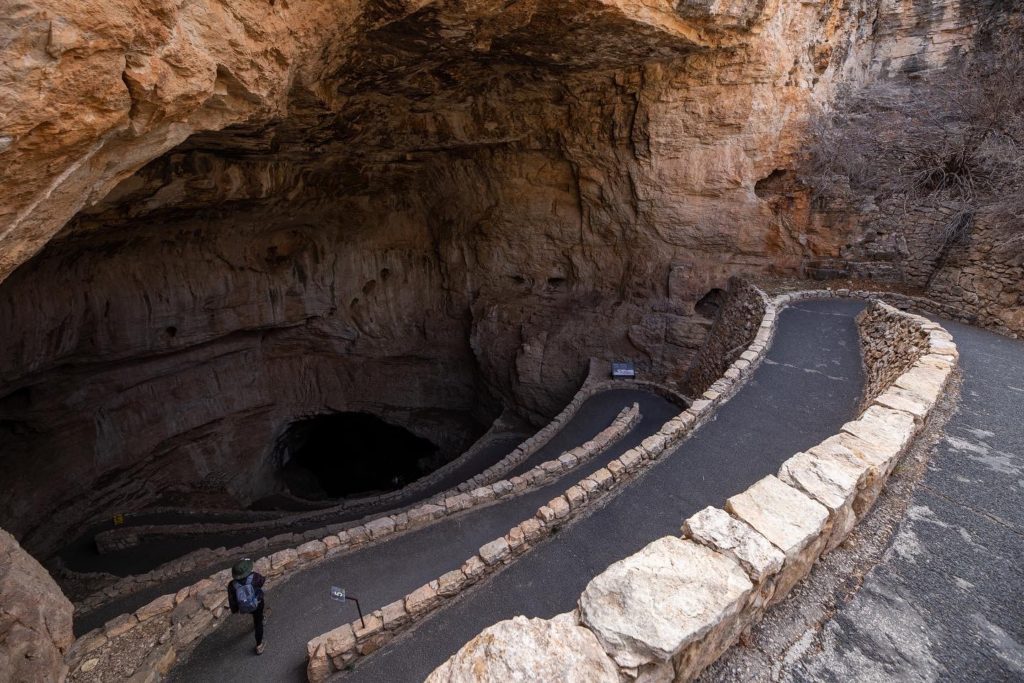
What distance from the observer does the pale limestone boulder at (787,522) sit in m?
3.08

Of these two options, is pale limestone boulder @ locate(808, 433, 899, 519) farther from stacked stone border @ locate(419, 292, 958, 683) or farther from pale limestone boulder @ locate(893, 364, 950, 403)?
pale limestone boulder @ locate(893, 364, 950, 403)

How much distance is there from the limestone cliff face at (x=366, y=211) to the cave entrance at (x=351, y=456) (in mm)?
1499

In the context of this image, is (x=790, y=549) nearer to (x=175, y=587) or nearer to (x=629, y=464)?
(x=629, y=464)

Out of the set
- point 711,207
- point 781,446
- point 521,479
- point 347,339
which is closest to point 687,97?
point 711,207

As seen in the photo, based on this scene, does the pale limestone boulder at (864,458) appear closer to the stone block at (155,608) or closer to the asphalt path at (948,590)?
the asphalt path at (948,590)

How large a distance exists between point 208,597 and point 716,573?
668 centimetres

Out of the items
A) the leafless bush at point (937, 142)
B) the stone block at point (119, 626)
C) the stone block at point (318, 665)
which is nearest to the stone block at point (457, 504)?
the stone block at point (318, 665)

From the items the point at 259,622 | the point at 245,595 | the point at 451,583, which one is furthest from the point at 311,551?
the point at 451,583

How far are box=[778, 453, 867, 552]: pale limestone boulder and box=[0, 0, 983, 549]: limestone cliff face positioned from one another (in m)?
6.75

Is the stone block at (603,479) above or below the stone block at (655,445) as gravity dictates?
below

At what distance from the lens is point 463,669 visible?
98.3 inches

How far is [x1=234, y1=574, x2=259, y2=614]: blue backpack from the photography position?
211 inches

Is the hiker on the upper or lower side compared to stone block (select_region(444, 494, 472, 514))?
upper

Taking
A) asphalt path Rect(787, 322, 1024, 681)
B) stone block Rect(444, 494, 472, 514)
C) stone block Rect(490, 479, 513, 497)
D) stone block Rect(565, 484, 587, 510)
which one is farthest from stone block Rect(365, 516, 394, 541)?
asphalt path Rect(787, 322, 1024, 681)
